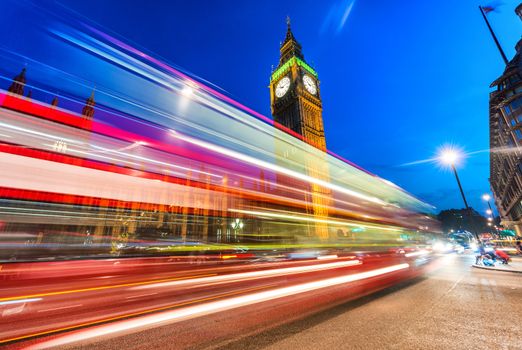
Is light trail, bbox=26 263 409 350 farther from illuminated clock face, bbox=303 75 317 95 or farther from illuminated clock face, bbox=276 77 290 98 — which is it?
illuminated clock face, bbox=303 75 317 95

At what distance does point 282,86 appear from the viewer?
57.9 m

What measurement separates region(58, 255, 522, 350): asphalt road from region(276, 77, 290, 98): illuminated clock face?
55.1 m

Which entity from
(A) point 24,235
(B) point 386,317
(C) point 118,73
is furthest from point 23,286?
(B) point 386,317

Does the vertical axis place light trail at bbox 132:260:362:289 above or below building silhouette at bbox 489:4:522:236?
below

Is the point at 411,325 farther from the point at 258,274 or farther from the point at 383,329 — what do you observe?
the point at 258,274

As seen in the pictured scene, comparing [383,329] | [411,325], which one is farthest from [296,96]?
[383,329]

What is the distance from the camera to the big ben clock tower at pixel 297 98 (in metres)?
51.4

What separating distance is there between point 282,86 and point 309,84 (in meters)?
6.67

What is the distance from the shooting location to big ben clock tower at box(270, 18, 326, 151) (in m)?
51.4

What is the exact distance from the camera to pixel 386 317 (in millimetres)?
5031

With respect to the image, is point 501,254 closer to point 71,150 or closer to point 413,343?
point 413,343

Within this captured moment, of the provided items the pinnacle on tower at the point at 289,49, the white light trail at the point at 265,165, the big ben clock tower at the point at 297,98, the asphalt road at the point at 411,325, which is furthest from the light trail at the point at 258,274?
the pinnacle on tower at the point at 289,49

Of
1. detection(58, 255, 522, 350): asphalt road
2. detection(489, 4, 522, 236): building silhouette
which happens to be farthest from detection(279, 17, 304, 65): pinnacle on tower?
detection(58, 255, 522, 350): asphalt road

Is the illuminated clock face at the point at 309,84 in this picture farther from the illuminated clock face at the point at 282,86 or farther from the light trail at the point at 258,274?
the light trail at the point at 258,274
